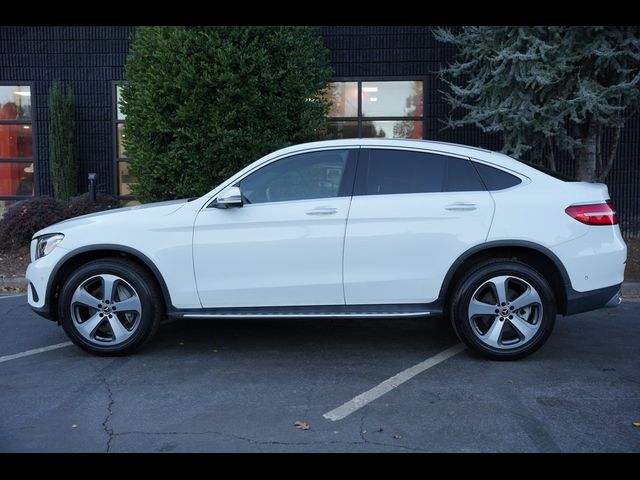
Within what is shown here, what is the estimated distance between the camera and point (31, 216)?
34.0 feet

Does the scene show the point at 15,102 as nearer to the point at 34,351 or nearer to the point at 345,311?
the point at 34,351

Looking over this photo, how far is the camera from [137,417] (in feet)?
14.4

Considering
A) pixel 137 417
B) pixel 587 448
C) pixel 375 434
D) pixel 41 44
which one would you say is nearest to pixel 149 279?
pixel 137 417

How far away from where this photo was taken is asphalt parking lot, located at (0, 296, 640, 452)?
13.1ft

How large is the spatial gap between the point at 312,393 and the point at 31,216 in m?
7.17

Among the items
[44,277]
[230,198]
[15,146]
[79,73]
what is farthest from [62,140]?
[230,198]

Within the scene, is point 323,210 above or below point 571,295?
above

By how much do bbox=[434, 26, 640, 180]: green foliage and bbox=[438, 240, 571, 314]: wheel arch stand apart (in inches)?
153

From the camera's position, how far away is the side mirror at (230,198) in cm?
540

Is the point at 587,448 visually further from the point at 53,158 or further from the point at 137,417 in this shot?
the point at 53,158

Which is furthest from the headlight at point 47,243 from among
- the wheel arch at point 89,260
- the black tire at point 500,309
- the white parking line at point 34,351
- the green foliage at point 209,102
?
the green foliage at point 209,102

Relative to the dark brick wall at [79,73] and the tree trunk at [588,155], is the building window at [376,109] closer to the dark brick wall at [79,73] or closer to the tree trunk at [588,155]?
the tree trunk at [588,155]

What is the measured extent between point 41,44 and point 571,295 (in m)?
10.4

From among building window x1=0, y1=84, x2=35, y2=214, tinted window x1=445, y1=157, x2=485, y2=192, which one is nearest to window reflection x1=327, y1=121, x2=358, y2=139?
building window x1=0, y1=84, x2=35, y2=214
